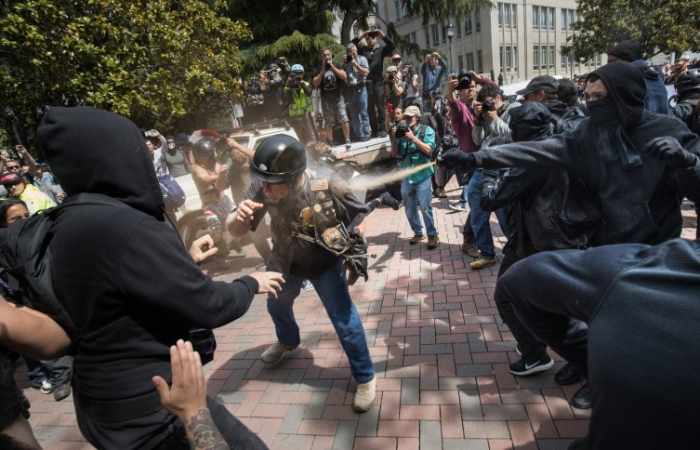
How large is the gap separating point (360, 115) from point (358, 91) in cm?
58

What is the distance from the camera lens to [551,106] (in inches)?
159

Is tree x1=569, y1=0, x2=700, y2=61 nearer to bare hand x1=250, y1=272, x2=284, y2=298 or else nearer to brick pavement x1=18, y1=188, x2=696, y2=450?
brick pavement x1=18, y1=188, x2=696, y2=450

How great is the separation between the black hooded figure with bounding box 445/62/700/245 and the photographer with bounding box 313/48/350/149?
22.7 feet

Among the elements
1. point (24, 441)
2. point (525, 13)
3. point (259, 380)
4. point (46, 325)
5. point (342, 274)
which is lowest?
point (259, 380)

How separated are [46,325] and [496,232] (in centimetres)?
617

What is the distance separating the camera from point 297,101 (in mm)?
9828

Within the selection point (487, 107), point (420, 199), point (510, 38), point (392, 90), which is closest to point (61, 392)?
point (420, 199)

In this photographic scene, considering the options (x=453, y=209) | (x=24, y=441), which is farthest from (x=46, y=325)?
(x=453, y=209)

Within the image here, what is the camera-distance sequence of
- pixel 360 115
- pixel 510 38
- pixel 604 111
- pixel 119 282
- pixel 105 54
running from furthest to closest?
pixel 510 38 < pixel 360 115 < pixel 105 54 < pixel 604 111 < pixel 119 282

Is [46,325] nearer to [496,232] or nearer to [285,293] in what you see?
[285,293]

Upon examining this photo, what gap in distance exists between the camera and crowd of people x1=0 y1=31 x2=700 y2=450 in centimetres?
111

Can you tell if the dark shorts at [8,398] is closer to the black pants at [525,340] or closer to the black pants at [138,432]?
the black pants at [138,432]

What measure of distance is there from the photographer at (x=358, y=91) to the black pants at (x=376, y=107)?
54 cm

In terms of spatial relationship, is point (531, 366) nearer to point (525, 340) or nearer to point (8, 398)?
point (525, 340)
